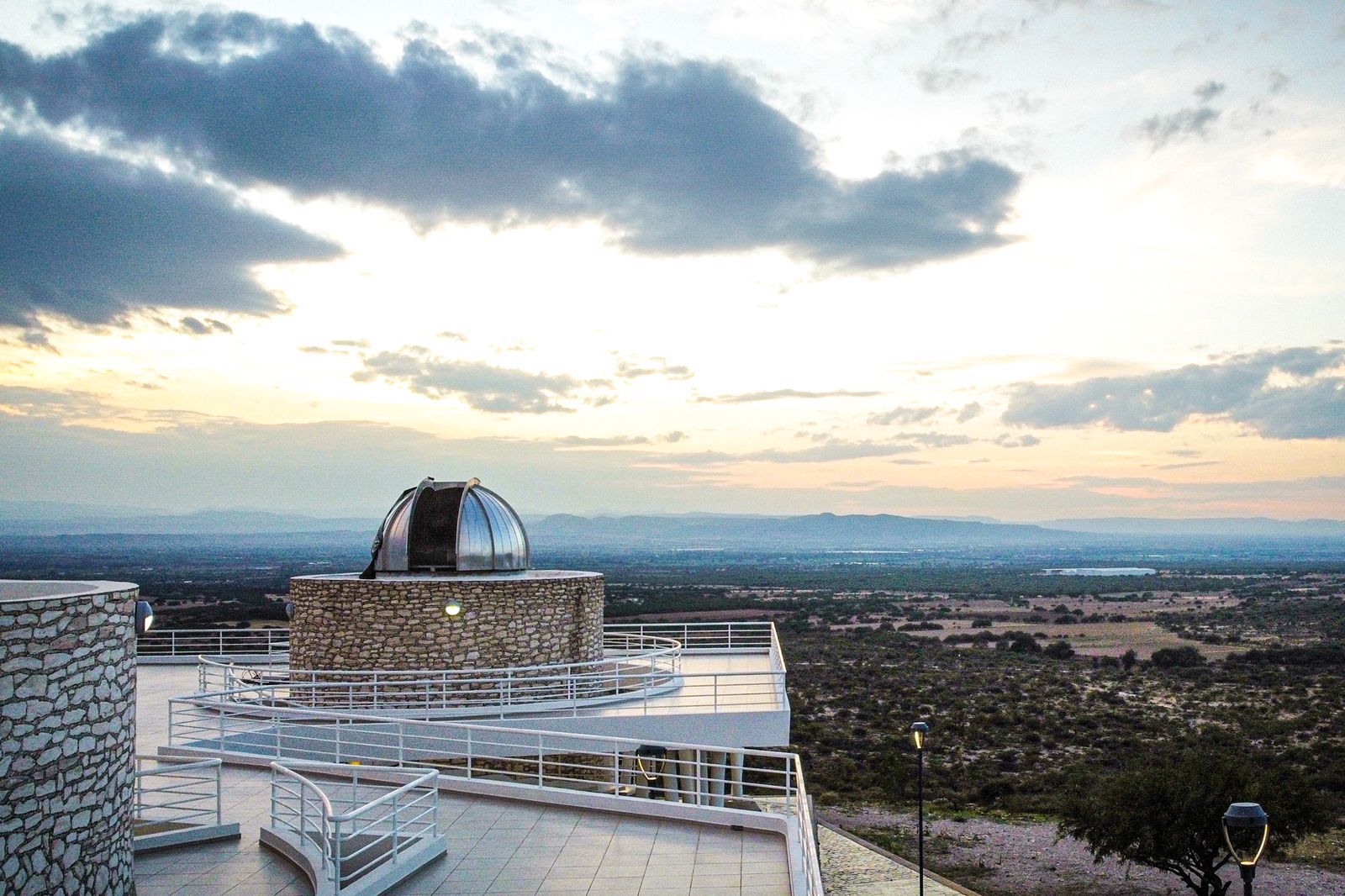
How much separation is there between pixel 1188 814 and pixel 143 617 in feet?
61.6

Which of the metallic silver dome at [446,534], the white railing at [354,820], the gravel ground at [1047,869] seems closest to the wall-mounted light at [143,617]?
the white railing at [354,820]

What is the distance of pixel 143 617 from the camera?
8.72 metres

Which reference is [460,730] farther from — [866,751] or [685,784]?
[866,751]

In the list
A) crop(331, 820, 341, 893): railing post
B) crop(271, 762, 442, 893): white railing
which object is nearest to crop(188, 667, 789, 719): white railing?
crop(271, 762, 442, 893): white railing

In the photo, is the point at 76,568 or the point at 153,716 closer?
the point at 153,716

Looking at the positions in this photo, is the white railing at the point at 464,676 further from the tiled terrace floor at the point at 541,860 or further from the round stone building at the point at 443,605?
the tiled terrace floor at the point at 541,860

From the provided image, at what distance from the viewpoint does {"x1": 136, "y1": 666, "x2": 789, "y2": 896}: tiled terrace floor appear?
951 centimetres

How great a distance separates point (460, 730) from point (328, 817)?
25.0ft

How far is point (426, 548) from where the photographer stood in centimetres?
2031

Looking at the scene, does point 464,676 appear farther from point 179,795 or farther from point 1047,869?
point 1047,869

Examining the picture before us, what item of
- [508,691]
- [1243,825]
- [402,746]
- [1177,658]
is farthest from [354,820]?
[1177,658]

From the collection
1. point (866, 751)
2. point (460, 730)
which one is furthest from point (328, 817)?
point (866, 751)

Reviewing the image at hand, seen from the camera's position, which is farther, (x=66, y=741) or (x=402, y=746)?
(x=402, y=746)

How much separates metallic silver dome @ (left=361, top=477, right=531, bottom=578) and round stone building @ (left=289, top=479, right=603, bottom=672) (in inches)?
0.9
